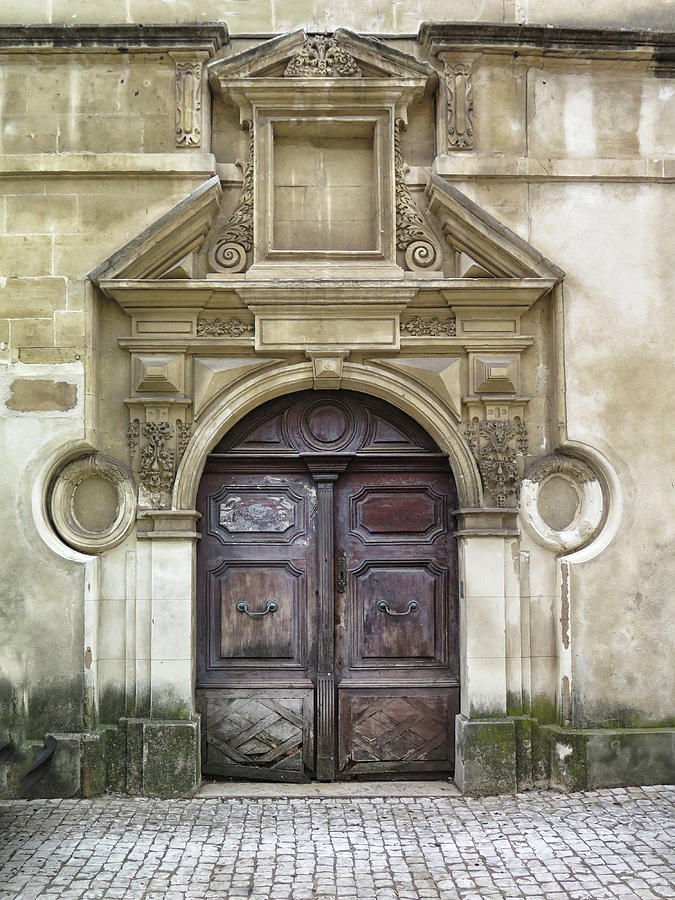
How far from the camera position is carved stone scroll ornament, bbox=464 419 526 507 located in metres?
6.16

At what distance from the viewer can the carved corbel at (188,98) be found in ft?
20.5

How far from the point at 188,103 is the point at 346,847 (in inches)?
190

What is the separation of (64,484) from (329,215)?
260 cm

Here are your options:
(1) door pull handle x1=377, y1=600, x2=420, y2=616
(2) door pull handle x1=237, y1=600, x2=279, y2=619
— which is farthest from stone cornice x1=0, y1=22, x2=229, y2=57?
(1) door pull handle x1=377, y1=600, x2=420, y2=616

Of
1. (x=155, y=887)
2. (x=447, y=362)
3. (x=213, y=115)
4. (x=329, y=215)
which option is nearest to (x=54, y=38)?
(x=213, y=115)

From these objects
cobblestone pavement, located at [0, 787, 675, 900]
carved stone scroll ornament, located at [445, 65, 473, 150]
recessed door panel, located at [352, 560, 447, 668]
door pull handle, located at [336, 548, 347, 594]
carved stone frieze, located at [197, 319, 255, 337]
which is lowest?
cobblestone pavement, located at [0, 787, 675, 900]

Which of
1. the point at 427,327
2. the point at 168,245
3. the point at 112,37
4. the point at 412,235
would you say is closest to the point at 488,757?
the point at 427,327

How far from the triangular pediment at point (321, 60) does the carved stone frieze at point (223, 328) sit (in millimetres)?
1636

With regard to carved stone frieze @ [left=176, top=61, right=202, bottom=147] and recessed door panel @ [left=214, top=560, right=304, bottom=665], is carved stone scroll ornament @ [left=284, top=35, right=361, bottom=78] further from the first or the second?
recessed door panel @ [left=214, top=560, right=304, bottom=665]

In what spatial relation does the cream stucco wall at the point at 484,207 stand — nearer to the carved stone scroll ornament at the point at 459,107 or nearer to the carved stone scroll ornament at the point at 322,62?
the carved stone scroll ornament at the point at 459,107

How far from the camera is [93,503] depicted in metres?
6.20

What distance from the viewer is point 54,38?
6.18 meters

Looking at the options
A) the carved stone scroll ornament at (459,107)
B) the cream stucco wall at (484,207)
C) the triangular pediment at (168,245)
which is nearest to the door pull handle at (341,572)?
the cream stucco wall at (484,207)

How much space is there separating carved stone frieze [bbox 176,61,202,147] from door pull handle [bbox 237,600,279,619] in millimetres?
3174
